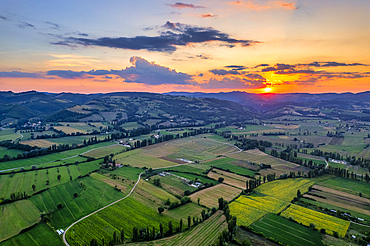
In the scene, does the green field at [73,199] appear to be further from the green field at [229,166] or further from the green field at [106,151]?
the green field at [229,166]

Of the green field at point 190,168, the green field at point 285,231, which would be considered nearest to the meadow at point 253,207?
the green field at point 285,231

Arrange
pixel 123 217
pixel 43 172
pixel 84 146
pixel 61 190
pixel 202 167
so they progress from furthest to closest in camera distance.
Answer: pixel 84 146 < pixel 202 167 < pixel 43 172 < pixel 61 190 < pixel 123 217

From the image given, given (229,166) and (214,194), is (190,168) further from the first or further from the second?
(214,194)

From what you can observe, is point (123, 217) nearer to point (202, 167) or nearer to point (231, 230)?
point (231, 230)

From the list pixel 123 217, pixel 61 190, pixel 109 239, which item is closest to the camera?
pixel 109 239

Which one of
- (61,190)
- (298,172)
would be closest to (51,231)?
(61,190)

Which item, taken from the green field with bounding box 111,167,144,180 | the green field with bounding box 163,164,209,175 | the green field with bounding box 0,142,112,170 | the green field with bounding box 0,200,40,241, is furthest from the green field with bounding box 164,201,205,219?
the green field with bounding box 0,142,112,170
